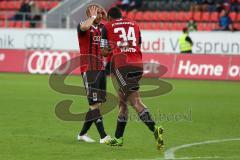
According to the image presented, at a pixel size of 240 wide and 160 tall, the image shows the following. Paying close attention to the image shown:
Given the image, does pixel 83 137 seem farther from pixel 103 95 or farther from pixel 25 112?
pixel 25 112

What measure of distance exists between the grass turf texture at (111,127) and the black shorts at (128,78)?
3.24ft

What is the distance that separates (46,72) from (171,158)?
69.6 feet

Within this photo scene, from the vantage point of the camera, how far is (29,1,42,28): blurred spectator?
38013mm

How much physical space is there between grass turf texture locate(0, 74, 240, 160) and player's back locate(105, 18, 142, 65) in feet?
5.26

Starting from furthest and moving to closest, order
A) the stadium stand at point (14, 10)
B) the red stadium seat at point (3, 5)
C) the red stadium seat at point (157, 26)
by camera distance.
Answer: the red stadium seat at point (3, 5) → the stadium stand at point (14, 10) → the red stadium seat at point (157, 26)

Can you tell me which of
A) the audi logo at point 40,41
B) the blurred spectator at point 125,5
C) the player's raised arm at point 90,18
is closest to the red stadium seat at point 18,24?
the audi logo at point 40,41

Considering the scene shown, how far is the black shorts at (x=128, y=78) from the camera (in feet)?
40.0

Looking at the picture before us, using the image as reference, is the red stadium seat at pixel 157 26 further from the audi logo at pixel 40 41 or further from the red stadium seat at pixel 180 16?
the audi logo at pixel 40 41

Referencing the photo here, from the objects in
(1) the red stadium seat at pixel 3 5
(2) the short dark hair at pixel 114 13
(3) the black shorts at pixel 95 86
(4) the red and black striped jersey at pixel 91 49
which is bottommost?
(3) the black shorts at pixel 95 86

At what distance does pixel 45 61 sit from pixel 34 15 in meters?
7.23

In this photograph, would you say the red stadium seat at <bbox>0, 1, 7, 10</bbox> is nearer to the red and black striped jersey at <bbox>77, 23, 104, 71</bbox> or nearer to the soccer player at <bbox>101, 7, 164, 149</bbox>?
the red and black striped jersey at <bbox>77, 23, 104, 71</bbox>

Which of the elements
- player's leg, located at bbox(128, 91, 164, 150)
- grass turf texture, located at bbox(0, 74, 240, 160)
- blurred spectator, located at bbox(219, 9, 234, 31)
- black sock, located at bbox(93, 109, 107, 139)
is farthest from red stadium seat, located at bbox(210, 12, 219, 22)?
player's leg, located at bbox(128, 91, 164, 150)

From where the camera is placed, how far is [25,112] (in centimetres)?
1767

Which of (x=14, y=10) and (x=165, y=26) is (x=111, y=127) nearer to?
(x=165, y=26)
